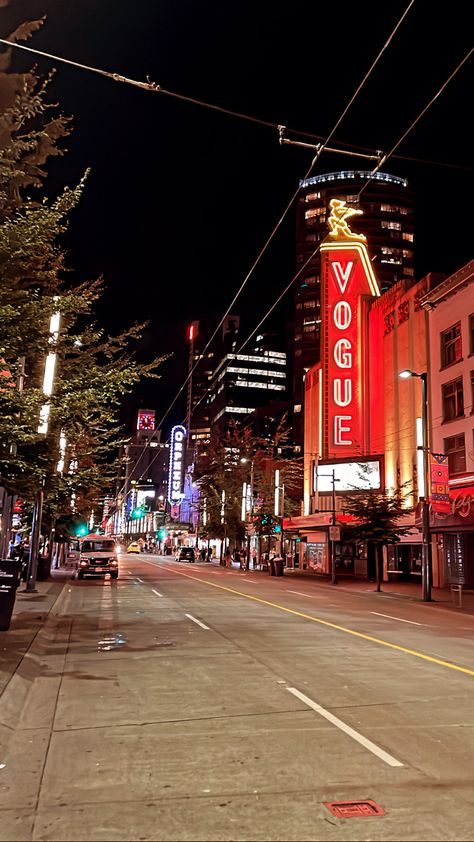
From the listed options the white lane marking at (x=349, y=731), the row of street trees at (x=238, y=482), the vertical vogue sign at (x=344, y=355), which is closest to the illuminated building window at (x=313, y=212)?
the row of street trees at (x=238, y=482)

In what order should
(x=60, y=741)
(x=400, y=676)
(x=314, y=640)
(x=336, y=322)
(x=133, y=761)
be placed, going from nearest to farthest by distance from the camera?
(x=133, y=761)
(x=60, y=741)
(x=400, y=676)
(x=314, y=640)
(x=336, y=322)

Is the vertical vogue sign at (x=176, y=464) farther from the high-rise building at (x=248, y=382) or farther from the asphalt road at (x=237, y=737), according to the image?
the asphalt road at (x=237, y=737)

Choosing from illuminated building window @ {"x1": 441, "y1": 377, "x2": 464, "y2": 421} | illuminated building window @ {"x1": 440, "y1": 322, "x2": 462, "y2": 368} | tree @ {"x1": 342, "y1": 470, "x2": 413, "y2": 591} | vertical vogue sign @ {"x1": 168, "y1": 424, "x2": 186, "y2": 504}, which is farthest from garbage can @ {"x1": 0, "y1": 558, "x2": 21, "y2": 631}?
vertical vogue sign @ {"x1": 168, "y1": 424, "x2": 186, "y2": 504}

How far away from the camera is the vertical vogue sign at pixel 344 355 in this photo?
143 feet

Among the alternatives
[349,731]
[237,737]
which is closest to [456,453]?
[349,731]

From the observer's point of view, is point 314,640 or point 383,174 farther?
point 383,174

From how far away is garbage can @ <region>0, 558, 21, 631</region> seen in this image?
44.4ft

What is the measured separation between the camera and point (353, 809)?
4.92m

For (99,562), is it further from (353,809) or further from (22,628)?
(353,809)

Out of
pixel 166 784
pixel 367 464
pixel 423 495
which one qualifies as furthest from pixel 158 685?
pixel 367 464

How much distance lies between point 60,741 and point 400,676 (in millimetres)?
5439

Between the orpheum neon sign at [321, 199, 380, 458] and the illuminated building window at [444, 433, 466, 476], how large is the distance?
9.52 metres

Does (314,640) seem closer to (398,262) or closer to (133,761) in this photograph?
(133,761)

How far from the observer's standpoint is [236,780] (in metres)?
5.51
